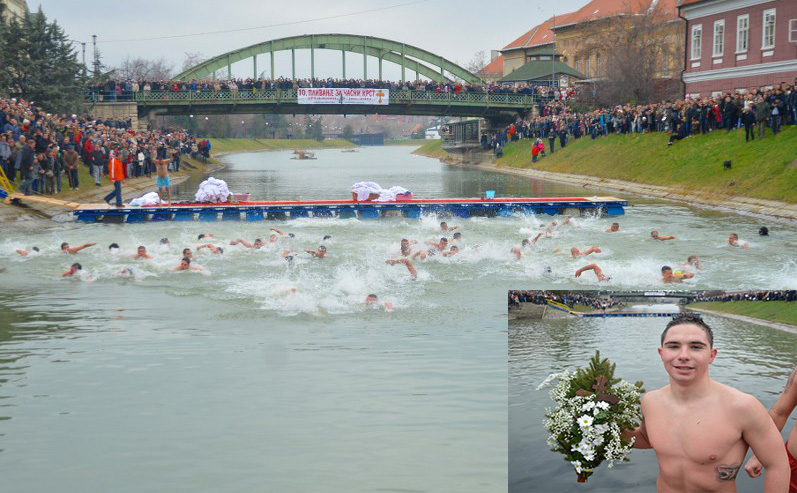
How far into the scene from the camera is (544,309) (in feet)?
16.3

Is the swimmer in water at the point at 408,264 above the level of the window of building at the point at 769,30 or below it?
below

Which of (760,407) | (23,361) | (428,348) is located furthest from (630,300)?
(23,361)

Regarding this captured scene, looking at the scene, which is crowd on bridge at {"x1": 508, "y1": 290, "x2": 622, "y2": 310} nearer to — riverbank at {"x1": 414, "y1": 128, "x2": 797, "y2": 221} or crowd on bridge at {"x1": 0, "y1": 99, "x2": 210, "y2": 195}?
riverbank at {"x1": 414, "y1": 128, "x2": 797, "y2": 221}

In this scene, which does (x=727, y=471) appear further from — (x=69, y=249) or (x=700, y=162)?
(x=700, y=162)

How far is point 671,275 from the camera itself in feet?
59.8

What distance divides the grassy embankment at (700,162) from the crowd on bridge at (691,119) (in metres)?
0.48

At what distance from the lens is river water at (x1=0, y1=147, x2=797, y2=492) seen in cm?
809

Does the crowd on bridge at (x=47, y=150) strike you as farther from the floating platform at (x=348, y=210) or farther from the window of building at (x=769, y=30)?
A: the window of building at (x=769, y=30)

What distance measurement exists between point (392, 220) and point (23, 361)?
19624mm

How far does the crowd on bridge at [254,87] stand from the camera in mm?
69062

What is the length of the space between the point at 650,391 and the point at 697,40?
5205cm

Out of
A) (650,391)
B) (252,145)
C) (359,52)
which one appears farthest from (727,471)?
(252,145)

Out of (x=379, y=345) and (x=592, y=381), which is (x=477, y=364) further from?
(x=592, y=381)

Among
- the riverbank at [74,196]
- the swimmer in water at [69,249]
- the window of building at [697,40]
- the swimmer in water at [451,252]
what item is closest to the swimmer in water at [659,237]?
the swimmer in water at [451,252]
